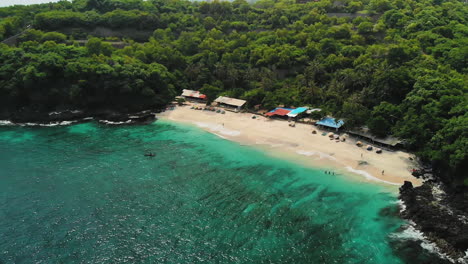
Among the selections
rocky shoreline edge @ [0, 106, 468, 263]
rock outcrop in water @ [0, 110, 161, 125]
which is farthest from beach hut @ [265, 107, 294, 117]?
rocky shoreline edge @ [0, 106, 468, 263]

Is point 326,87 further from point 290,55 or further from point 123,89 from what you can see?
point 123,89

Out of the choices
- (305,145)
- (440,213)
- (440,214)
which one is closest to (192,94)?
(305,145)

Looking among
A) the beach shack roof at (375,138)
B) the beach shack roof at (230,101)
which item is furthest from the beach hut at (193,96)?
the beach shack roof at (375,138)

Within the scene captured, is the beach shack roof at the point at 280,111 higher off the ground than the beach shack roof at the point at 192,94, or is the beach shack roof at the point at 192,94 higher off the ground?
the beach shack roof at the point at 280,111

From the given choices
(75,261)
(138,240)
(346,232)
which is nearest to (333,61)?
(346,232)

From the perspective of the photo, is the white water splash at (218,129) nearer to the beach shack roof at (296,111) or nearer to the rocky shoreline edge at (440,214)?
the beach shack roof at (296,111)

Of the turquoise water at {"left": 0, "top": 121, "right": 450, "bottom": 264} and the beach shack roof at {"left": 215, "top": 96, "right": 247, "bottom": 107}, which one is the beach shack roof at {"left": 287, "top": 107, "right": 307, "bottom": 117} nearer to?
the beach shack roof at {"left": 215, "top": 96, "right": 247, "bottom": 107}

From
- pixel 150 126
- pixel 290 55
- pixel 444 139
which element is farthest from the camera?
pixel 290 55
